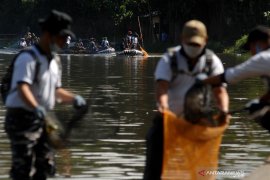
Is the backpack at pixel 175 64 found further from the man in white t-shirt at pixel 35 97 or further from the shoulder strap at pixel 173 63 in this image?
the man in white t-shirt at pixel 35 97

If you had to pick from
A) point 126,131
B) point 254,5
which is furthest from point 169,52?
point 254,5

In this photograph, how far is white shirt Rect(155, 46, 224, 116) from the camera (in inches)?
346

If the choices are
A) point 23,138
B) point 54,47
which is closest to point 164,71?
point 54,47

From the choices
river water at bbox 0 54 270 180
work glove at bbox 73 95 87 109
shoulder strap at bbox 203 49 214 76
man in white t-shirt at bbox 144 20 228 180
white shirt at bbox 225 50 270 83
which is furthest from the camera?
river water at bbox 0 54 270 180

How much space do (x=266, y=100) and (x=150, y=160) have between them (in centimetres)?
117

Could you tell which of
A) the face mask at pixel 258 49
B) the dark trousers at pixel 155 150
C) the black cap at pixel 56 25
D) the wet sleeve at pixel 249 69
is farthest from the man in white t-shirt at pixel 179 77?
the black cap at pixel 56 25

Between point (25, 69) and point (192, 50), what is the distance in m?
1.43

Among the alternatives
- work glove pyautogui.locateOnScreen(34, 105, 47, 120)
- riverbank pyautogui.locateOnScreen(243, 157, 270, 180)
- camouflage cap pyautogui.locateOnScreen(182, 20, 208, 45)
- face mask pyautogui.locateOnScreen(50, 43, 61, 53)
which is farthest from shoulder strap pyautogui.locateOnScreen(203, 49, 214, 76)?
work glove pyautogui.locateOnScreen(34, 105, 47, 120)

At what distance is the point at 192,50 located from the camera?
8734 mm

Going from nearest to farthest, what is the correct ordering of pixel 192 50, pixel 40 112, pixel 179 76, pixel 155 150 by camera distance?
pixel 40 112
pixel 192 50
pixel 179 76
pixel 155 150

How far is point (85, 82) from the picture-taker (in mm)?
28250

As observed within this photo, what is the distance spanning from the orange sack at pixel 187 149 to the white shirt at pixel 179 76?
25 cm

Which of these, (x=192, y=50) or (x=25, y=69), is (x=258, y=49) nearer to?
(x=192, y=50)

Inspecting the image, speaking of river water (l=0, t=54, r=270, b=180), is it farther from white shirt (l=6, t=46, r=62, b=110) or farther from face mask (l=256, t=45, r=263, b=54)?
face mask (l=256, t=45, r=263, b=54)
